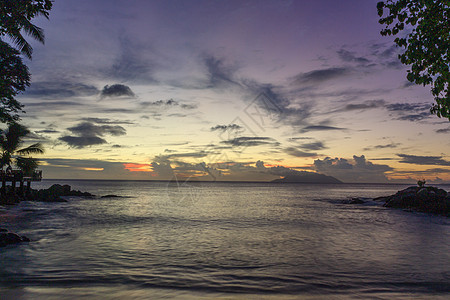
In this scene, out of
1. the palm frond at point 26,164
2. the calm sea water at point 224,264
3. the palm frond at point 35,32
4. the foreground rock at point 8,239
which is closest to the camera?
the calm sea water at point 224,264

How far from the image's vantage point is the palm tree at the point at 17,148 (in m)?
37.4

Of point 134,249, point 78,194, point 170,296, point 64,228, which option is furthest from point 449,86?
point 78,194

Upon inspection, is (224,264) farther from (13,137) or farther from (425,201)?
(13,137)

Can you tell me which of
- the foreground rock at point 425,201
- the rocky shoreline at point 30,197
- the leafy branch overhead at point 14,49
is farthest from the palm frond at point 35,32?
the foreground rock at point 425,201

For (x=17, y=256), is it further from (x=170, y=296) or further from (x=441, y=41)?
(x=441, y=41)

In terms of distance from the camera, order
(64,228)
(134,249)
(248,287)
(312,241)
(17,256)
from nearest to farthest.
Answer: (248,287) → (17,256) → (134,249) → (312,241) → (64,228)

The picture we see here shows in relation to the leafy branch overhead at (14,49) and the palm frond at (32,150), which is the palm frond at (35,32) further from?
the palm frond at (32,150)

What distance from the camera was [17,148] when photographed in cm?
3869

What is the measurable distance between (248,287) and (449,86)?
928 cm

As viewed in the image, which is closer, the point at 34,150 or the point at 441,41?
the point at 441,41

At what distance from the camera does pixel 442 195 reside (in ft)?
121

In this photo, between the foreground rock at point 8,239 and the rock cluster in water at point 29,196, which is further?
the rock cluster in water at point 29,196

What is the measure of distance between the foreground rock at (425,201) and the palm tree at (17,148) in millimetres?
48962

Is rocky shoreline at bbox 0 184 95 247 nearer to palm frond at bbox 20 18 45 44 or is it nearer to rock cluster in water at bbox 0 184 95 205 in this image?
rock cluster in water at bbox 0 184 95 205
